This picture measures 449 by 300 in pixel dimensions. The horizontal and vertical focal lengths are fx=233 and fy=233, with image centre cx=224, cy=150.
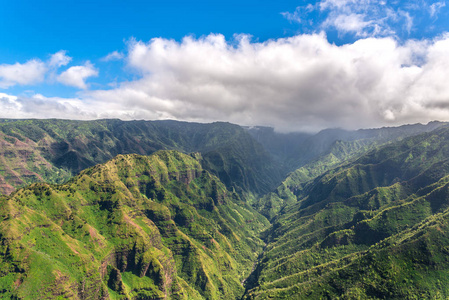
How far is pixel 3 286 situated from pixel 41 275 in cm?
2314

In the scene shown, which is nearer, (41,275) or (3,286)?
(3,286)

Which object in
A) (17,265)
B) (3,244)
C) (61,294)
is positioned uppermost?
(3,244)

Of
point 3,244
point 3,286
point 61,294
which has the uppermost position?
point 3,244

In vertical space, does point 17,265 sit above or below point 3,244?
below

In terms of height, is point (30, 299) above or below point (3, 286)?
below

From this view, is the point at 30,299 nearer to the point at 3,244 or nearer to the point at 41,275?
the point at 41,275

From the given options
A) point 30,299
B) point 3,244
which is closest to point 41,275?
point 30,299

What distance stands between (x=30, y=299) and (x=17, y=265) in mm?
30086

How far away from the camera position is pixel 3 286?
592 ft

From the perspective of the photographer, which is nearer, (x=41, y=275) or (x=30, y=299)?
(x=30, y=299)

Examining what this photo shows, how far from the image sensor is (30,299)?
18250cm

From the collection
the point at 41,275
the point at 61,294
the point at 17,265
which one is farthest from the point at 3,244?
the point at 61,294

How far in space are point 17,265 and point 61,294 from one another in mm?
42646

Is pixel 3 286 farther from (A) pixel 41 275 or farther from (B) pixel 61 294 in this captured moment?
(B) pixel 61 294
